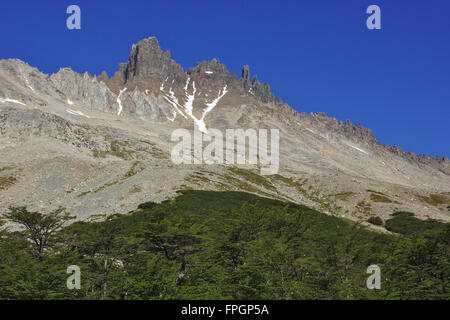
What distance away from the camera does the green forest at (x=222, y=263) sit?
59.6 ft

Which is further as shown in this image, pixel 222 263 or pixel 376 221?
pixel 376 221

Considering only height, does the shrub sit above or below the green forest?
above

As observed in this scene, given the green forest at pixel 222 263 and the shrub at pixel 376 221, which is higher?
the shrub at pixel 376 221

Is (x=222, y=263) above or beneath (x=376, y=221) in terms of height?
beneath

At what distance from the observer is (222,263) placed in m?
24.0

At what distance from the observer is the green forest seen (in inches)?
715

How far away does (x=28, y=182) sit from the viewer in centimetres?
7925

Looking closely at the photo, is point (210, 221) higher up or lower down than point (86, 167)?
lower down

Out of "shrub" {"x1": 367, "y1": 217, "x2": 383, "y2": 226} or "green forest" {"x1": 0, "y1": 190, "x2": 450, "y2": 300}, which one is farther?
"shrub" {"x1": 367, "y1": 217, "x2": 383, "y2": 226}

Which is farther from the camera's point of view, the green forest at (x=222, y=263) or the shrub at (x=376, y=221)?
the shrub at (x=376, y=221)

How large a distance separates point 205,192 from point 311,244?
43994 mm
